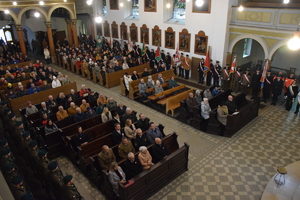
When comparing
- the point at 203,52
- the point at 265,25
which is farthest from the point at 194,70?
the point at 265,25

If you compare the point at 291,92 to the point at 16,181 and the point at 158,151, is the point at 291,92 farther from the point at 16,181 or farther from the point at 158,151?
the point at 16,181

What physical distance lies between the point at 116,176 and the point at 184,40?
11353 mm

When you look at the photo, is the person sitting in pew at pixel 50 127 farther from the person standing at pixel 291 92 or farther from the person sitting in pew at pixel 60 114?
the person standing at pixel 291 92

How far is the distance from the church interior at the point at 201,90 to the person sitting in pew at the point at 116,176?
0.24 m

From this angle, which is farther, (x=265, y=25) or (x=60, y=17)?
(x=60, y=17)

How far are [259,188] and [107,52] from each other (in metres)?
14.2

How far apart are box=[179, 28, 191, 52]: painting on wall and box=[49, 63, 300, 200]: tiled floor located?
20.6 feet

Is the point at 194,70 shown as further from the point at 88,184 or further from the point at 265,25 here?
the point at 88,184

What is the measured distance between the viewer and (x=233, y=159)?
8.01m

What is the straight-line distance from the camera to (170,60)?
16203mm

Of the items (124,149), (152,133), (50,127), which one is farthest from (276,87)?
(50,127)

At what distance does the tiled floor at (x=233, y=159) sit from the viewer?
6746 millimetres

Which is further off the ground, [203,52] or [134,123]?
[203,52]

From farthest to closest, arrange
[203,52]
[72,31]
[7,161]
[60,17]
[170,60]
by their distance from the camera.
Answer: [60,17]
[72,31]
[170,60]
[203,52]
[7,161]
